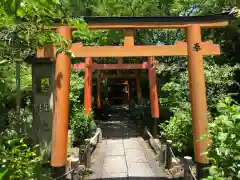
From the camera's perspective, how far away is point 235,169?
275 cm

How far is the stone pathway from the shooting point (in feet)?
24.6

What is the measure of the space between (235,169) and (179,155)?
668 cm

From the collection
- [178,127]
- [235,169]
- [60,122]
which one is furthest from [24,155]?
[178,127]

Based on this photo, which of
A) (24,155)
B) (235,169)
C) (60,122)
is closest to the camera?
(235,169)

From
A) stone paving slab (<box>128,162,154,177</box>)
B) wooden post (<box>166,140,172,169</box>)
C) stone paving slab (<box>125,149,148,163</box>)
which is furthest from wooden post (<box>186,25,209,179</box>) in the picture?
stone paving slab (<box>125,149,148,163</box>)

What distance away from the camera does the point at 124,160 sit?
8953mm

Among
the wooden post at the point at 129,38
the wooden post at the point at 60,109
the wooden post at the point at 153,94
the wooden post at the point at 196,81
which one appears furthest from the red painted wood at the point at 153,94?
the wooden post at the point at 60,109

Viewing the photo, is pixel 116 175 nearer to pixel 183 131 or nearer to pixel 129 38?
pixel 183 131

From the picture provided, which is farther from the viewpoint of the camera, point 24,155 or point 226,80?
point 226,80

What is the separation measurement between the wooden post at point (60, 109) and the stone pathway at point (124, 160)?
85.2 inches

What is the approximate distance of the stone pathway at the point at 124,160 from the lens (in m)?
7.50

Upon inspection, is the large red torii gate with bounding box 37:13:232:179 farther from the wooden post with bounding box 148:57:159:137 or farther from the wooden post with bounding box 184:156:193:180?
the wooden post with bounding box 148:57:159:137

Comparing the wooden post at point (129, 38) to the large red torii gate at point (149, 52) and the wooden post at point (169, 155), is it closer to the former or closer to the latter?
the large red torii gate at point (149, 52)

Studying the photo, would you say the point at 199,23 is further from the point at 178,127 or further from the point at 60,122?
the point at 178,127
